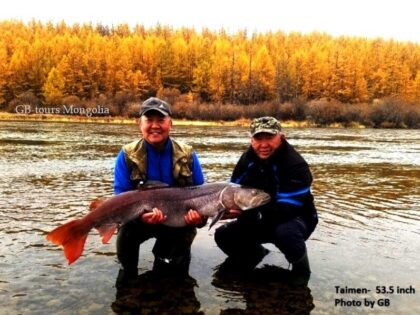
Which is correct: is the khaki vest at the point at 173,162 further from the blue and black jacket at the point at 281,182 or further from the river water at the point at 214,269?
the river water at the point at 214,269

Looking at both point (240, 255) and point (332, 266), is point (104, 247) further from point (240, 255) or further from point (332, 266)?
point (332, 266)

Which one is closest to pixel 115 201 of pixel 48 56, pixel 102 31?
pixel 48 56

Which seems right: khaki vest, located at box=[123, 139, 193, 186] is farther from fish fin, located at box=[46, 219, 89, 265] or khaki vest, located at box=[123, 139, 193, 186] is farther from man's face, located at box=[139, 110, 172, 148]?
fish fin, located at box=[46, 219, 89, 265]

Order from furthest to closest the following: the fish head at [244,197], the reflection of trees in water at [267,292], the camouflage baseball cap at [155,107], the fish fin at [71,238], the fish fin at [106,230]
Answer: the camouflage baseball cap at [155,107], the fish head at [244,197], the fish fin at [106,230], the reflection of trees in water at [267,292], the fish fin at [71,238]

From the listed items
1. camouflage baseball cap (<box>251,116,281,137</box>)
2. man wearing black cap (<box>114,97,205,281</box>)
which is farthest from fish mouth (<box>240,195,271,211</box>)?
camouflage baseball cap (<box>251,116,281,137</box>)

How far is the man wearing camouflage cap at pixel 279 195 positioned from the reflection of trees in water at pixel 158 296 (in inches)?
37.3

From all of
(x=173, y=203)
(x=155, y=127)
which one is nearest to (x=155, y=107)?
(x=155, y=127)

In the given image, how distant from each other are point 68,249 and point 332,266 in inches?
128

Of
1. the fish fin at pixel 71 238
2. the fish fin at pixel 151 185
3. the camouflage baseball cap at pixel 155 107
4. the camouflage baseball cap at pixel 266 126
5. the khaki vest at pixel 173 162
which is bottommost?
the fish fin at pixel 71 238

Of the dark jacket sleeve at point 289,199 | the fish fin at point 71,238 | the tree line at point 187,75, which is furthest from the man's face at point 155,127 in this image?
the tree line at point 187,75

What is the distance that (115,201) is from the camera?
15.0 feet

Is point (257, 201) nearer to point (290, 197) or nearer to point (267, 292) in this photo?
point (290, 197)

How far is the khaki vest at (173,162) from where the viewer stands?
5129 mm

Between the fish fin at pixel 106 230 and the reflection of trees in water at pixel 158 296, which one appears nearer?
the reflection of trees in water at pixel 158 296
